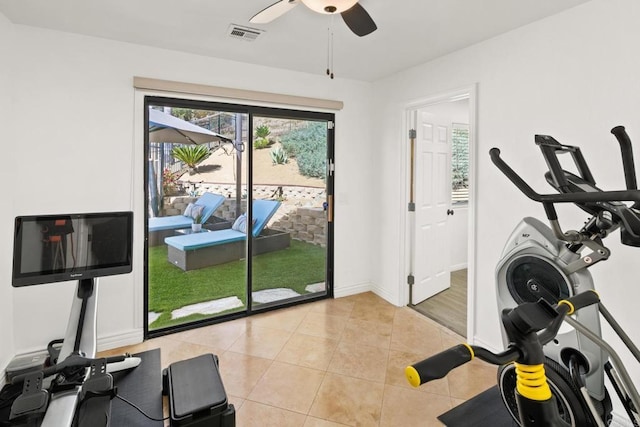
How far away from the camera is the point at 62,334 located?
2570 mm

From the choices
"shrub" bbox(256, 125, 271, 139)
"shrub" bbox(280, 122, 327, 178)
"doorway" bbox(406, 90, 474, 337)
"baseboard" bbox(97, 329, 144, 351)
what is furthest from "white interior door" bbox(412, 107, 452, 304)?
"baseboard" bbox(97, 329, 144, 351)

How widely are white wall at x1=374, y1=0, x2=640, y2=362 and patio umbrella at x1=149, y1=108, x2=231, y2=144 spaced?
2011 mm

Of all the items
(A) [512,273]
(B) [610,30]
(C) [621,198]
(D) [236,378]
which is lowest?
(D) [236,378]

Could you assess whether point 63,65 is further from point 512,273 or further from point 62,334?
point 512,273

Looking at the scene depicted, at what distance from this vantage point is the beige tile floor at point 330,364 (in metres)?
2.02

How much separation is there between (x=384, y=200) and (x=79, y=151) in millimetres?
2809

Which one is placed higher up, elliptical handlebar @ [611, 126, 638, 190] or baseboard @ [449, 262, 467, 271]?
elliptical handlebar @ [611, 126, 638, 190]

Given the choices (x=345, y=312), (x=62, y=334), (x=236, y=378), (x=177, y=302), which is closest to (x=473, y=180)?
(x=345, y=312)

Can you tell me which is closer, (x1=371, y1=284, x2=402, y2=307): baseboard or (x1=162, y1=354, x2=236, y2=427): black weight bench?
(x1=162, y1=354, x2=236, y2=427): black weight bench

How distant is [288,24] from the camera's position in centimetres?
234

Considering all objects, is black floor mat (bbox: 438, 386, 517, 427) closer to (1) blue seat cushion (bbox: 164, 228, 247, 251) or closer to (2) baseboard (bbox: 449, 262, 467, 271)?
(1) blue seat cushion (bbox: 164, 228, 247, 251)

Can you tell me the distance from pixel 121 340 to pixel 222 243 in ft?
3.72

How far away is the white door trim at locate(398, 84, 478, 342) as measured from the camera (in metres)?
2.69

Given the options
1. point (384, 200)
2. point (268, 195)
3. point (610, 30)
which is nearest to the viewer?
point (610, 30)
